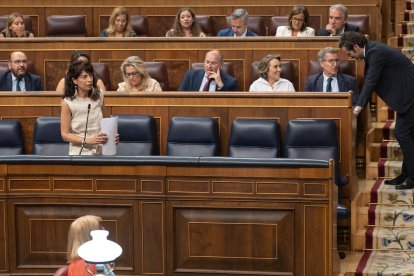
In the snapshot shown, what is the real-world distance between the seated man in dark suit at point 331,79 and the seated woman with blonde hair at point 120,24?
128 centimetres

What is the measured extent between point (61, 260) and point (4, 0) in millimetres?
3143

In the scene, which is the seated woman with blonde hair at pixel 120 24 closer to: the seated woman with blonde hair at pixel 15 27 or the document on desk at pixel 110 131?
the seated woman with blonde hair at pixel 15 27

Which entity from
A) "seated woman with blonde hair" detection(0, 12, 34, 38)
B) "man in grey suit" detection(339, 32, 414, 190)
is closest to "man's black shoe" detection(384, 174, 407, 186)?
"man in grey suit" detection(339, 32, 414, 190)

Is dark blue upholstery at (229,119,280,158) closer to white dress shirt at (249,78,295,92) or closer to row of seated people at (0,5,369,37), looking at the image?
white dress shirt at (249,78,295,92)

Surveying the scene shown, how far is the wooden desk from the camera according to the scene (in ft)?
11.2

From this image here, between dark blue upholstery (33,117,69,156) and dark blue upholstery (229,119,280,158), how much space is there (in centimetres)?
74

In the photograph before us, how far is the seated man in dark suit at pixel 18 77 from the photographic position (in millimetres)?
5004

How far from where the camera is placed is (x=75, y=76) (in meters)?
4.10

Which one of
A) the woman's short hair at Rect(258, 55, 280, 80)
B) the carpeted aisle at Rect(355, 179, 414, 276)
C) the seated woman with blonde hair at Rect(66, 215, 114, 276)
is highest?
the woman's short hair at Rect(258, 55, 280, 80)

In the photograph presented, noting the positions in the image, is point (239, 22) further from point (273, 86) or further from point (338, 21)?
point (273, 86)

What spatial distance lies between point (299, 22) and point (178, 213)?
226 centimetres

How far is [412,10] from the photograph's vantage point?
20.8ft

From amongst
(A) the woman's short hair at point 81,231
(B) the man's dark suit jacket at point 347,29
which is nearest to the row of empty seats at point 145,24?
(B) the man's dark suit jacket at point 347,29

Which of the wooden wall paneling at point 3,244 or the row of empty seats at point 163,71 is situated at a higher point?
the row of empty seats at point 163,71
